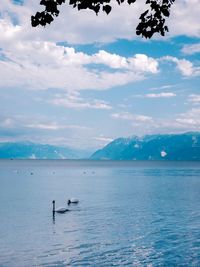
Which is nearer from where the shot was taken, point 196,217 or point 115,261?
point 115,261

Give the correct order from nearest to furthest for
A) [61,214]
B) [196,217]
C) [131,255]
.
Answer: [131,255] → [196,217] → [61,214]

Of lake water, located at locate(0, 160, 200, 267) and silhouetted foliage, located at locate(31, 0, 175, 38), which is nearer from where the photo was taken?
silhouetted foliage, located at locate(31, 0, 175, 38)

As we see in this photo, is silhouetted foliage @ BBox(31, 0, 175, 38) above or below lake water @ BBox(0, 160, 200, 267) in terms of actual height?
above

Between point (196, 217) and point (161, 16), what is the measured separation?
51900 mm

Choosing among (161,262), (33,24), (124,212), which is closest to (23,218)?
(124,212)

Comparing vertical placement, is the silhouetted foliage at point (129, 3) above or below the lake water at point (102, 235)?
above

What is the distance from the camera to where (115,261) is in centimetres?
3572

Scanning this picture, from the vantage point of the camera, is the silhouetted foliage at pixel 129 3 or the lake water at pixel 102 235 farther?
the lake water at pixel 102 235

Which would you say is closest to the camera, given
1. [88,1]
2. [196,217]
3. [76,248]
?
[88,1]

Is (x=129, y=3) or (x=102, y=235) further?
(x=102, y=235)

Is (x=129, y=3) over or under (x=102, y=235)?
over

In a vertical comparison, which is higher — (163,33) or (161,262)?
(163,33)

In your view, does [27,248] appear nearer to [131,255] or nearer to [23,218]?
[131,255]

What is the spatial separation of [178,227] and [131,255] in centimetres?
1569
